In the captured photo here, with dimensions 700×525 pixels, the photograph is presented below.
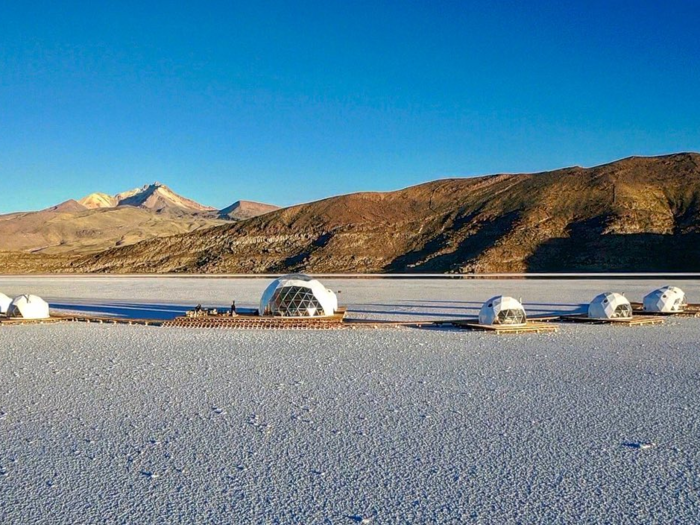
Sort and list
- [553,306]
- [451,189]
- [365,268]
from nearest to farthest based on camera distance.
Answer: [553,306], [365,268], [451,189]

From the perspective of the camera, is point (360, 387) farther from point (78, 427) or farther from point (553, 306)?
point (553, 306)

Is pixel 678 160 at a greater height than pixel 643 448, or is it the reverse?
pixel 678 160

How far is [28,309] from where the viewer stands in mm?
24875

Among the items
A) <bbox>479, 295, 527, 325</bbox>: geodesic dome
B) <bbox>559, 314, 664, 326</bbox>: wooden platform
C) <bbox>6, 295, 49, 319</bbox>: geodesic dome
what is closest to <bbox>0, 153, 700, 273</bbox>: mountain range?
<bbox>559, 314, 664, 326</bbox>: wooden platform

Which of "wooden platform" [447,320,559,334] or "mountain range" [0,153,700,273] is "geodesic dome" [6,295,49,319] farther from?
"mountain range" [0,153,700,273]

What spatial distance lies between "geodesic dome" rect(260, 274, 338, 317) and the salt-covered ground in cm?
709

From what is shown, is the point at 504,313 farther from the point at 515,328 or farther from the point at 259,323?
the point at 259,323

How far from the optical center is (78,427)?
30.8 ft

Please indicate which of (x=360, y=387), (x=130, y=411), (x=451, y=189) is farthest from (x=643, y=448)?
(x=451, y=189)

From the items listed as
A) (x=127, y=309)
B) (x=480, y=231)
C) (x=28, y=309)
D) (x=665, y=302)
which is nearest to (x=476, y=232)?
(x=480, y=231)

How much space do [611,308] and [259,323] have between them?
43.8ft

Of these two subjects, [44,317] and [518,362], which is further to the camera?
[44,317]

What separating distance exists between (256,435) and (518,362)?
7.87 meters

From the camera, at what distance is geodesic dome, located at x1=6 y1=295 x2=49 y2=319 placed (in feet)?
81.5
